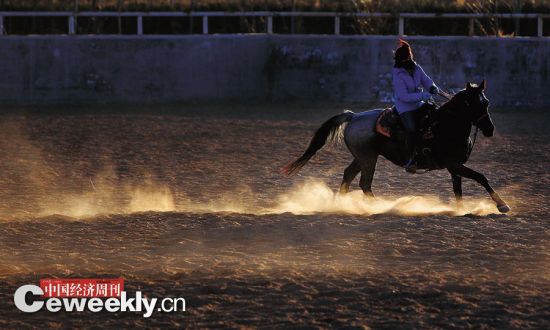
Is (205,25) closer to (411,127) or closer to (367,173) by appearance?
(367,173)

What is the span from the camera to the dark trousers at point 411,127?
1165 centimetres

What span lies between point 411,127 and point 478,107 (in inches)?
28.1

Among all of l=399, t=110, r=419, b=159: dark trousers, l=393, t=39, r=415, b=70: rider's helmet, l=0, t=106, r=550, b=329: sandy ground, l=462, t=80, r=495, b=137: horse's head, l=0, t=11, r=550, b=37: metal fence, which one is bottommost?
l=0, t=106, r=550, b=329: sandy ground

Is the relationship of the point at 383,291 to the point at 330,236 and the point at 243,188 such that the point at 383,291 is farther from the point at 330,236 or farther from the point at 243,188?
the point at 243,188

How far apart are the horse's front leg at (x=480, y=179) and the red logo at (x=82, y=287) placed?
437cm

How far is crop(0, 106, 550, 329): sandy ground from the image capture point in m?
7.52

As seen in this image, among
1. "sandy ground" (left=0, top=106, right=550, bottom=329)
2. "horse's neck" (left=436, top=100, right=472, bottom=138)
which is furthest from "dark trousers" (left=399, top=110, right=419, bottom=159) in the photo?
"sandy ground" (left=0, top=106, right=550, bottom=329)

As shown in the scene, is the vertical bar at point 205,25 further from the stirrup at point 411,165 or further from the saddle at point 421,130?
the stirrup at point 411,165

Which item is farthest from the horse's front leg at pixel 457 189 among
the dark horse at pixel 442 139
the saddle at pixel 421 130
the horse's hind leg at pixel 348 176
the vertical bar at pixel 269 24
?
the vertical bar at pixel 269 24

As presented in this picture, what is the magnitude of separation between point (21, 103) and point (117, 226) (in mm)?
12087

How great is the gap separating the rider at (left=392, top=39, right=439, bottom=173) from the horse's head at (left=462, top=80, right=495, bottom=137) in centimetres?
32

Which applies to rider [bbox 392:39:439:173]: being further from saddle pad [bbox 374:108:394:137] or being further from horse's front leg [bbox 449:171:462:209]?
horse's front leg [bbox 449:171:462:209]

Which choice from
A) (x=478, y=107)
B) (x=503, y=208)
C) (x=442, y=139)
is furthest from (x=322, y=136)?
(x=503, y=208)

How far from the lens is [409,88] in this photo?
1151cm
